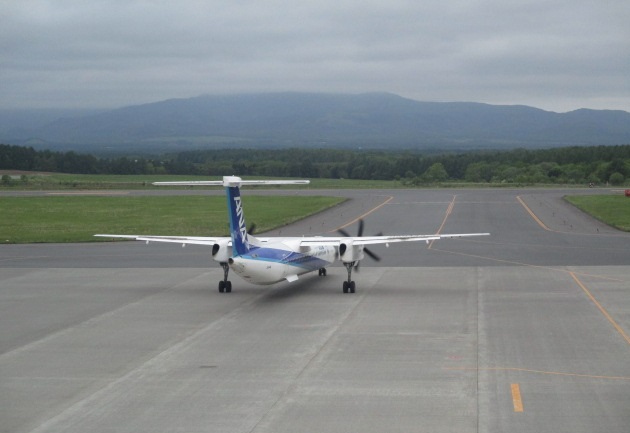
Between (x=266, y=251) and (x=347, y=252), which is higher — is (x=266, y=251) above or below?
→ above

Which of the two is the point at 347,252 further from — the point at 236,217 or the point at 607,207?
the point at 607,207

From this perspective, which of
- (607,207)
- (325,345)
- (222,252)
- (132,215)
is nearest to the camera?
(325,345)

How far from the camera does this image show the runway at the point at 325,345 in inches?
752

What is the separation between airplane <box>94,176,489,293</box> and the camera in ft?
102

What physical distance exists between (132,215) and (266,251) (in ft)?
131

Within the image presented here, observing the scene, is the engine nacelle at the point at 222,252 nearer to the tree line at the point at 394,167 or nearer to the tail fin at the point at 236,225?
the tail fin at the point at 236,225

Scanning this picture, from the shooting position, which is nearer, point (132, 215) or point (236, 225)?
point (236, 225)

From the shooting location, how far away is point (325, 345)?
25.7 m

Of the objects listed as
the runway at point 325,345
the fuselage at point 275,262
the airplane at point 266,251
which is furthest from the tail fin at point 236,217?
the runway at point 325,345

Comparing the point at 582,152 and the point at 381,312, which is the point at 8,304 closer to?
the point at 381,312

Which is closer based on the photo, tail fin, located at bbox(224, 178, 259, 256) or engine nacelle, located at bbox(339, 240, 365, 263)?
tail fin, located at bbox(224, 178, 259, 256)

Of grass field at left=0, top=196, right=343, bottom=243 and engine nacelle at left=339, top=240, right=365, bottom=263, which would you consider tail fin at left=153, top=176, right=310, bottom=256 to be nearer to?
engine nacelle at left=339, top=240, right=365, bottom=263

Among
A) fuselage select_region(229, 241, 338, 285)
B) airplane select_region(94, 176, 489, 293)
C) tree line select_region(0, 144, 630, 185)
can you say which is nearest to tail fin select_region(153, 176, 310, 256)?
airplane select_region(94, 176, 489, 293)

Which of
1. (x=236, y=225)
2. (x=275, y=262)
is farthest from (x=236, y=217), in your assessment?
(x=275, y=262)
